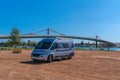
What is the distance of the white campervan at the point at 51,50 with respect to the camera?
20.7 metres

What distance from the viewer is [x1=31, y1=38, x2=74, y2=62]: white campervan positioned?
20.7 meters

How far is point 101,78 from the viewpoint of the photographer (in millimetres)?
11391

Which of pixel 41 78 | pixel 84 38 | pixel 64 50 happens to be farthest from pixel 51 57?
pixel 84 38

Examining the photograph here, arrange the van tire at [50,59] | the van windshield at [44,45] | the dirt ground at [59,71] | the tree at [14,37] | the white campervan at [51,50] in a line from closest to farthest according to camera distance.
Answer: the dirt ground at [59,71] → the van tire at [50,59] → the white campervan at [51,50] → the van windshield at [44,45] → the tree at [14,37]

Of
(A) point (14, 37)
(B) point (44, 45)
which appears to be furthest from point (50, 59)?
(A) point (14, 37)

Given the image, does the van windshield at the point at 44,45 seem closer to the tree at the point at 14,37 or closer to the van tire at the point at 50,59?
the van tire at the point at 50,59

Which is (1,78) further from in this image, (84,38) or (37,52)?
(84,38)

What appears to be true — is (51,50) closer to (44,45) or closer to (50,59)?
(50,59)

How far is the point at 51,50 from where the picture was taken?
2114 centimetres

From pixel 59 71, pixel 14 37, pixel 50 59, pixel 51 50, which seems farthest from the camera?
pixel 14 37

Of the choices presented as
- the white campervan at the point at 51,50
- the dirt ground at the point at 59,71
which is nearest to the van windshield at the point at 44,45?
the white campervan at the point at 51,50

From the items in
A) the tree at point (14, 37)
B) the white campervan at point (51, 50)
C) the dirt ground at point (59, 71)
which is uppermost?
the tree at point (14, 37)

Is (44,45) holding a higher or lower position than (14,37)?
lower

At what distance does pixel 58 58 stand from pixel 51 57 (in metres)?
1.59
